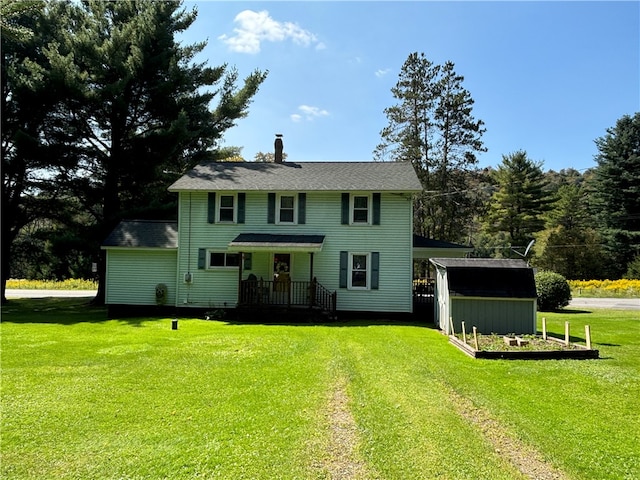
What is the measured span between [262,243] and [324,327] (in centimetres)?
398

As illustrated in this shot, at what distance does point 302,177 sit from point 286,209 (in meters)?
1.64

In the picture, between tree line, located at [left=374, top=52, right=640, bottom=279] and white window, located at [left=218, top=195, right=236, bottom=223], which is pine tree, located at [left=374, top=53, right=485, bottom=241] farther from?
white window, located at [left=218, top=195, right=236, bottom=223]

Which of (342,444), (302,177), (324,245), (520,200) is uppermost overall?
(520,200)

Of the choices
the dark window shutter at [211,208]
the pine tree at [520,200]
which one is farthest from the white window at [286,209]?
the pine tree at [520,200]

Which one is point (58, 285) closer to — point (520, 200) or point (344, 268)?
point (344, 268)

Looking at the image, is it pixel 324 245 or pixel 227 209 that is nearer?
pixel 324 245

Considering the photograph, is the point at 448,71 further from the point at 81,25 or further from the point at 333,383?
the point at 333,383

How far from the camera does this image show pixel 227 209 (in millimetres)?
16656

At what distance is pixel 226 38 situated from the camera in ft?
47.2

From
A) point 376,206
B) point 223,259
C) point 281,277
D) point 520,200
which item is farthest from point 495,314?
point 520,200

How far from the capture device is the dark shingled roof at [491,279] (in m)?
11.3

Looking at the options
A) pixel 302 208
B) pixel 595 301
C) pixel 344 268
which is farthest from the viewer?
pixel 595 301

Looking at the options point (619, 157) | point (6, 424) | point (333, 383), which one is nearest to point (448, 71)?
point (619, 157)

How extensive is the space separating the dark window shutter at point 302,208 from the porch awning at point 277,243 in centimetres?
84
